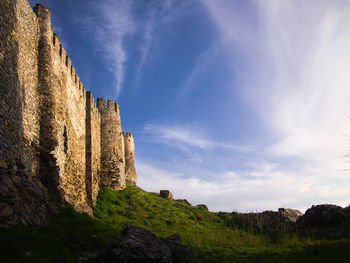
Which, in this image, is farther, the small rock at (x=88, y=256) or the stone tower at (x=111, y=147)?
the stone tower at (x=111, y=147)

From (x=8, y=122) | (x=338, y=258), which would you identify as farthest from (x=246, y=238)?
(x=8, y=122)

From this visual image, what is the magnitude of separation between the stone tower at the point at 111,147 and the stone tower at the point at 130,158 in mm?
7653

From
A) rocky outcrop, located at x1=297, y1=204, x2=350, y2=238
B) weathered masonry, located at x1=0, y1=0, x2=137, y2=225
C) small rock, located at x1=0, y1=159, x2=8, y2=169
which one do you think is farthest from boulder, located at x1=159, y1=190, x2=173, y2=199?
small rock, located at x1=0, y1=159, x2=8, y2=169

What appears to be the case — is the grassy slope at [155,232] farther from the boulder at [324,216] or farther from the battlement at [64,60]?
the battlement at [64,60]

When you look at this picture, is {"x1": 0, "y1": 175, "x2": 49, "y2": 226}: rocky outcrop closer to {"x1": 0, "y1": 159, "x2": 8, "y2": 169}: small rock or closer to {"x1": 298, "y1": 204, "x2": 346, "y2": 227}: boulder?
{"x1": 0, "y1": 159, "x2": 8, "y2": 169}: small rock

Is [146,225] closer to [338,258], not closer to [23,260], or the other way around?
[338,258]

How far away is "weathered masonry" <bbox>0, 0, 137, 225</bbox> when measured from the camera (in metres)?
9.98

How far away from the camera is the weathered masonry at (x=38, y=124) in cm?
→ 998

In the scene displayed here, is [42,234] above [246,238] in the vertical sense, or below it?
above

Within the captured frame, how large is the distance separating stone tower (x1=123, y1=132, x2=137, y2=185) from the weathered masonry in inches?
525

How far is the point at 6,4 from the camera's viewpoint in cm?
1120

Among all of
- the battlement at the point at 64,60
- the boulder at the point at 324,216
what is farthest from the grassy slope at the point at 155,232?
the battlement at the point at 64,60

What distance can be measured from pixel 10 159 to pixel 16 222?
2641mm

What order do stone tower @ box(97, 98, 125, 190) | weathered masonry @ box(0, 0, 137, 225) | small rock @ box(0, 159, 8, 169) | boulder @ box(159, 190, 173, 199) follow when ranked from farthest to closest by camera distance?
boulder @ box(159, 190, 173, 199)
stone tower @ box(97, 98, 125, 190)
weathered masonry @ box(0, 0, 137, 225)
small rock @ box(0, 159, 8, 169)
